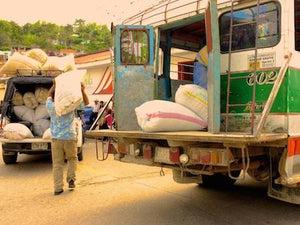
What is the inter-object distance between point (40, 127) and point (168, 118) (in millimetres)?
5789

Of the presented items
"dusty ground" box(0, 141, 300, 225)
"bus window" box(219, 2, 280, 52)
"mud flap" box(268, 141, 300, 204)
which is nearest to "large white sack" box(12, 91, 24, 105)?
"dusty ground" box(0, 141, 300, 225)

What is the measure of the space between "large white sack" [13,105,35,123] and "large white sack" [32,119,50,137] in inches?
7.8

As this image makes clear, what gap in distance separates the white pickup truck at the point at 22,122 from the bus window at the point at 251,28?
484 centimetres

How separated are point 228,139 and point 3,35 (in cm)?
8983

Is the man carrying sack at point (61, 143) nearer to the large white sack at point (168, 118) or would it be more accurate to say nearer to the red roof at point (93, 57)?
the large white sack at point (168, 118)

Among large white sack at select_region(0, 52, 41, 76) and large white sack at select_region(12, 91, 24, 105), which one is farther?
large white sack at select_region(12, 91, 24, 105)

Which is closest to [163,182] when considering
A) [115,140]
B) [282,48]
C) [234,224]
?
[115,140]

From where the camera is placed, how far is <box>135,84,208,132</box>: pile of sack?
427 cm

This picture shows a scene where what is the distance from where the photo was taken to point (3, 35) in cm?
8469

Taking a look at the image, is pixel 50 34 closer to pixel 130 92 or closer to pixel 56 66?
pixel 56 66

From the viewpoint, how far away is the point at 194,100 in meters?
4.59

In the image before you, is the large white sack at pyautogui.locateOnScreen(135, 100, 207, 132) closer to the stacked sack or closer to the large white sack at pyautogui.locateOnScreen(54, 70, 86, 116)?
the large white sack at pyautogui.locateOnScreen(54, 70, 86, 116)

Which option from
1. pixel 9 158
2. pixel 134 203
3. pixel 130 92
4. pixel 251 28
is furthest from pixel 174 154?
pixel 9 158

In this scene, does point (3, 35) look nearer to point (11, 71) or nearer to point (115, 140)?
point (11, 71)
